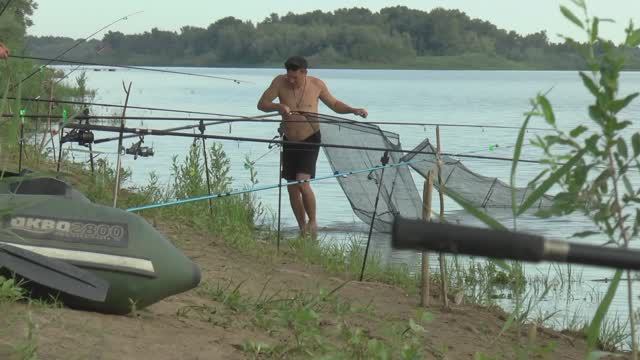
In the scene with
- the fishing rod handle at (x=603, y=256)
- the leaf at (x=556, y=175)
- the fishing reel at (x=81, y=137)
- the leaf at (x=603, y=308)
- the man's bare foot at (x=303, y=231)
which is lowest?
the man's bare foot at (x=303, y=231)

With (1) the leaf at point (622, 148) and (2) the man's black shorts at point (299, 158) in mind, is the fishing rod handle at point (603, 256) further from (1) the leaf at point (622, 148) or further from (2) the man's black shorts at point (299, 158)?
(2) the man's black shorts at point (299, 158)

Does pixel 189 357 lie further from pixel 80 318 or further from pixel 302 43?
pixel 302 43

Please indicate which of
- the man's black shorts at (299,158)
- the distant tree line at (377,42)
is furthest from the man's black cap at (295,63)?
the distant tree line at (377,42)

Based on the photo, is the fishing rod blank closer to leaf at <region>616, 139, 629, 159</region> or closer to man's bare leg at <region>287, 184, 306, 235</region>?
leaf at <region>616, 139, 629, 159</region>

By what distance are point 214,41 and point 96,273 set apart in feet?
199

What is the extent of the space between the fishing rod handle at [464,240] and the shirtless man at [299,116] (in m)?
7.57

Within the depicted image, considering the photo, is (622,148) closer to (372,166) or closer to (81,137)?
(81,137)

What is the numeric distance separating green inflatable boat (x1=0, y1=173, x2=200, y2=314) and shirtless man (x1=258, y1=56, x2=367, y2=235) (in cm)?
436

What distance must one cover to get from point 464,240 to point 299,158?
316 inches

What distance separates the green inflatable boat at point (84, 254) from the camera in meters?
4.55

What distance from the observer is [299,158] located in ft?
30.9

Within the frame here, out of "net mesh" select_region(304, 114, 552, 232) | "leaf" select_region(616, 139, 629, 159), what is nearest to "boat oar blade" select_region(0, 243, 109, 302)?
"leaf" select_region(616, 139, 629, 159)

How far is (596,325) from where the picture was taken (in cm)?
274

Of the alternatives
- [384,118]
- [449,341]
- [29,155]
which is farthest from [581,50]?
[384,118]
